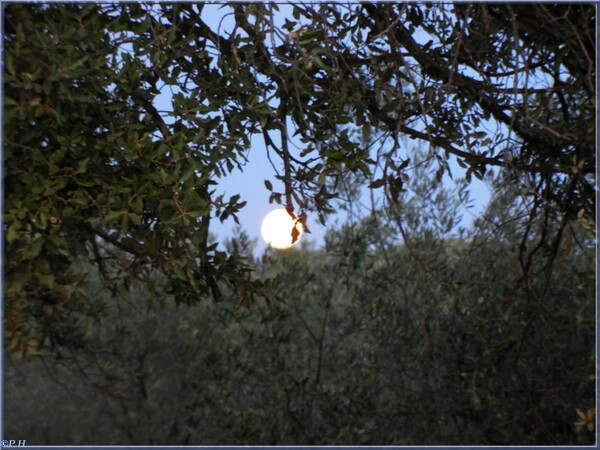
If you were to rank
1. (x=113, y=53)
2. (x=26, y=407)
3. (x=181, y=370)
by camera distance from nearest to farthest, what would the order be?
(x=113, y=53), (x=181, y=370), (x=26, y=407)

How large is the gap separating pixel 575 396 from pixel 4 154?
3.84 m

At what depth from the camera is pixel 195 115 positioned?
2834 mm

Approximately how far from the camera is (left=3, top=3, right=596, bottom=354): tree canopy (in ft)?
8.72

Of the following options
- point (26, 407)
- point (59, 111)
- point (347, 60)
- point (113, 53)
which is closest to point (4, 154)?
point (59, 111)

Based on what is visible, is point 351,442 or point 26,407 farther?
point 26,407

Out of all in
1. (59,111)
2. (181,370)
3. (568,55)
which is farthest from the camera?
(181,370)

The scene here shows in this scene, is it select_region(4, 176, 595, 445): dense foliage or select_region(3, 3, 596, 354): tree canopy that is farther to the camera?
select_region(4, 176, 595, 445): dense foliage

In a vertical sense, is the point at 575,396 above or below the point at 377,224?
below

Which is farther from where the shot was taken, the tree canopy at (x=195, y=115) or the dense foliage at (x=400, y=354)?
the dense foliage at (x=400, y=354)

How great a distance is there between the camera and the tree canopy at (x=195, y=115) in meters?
2.66

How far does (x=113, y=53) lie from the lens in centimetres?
282

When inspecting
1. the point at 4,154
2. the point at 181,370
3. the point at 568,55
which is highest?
the point at 568,55

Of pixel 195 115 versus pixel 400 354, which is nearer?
pixel 195 115

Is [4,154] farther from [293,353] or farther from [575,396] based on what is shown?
[575,396]
